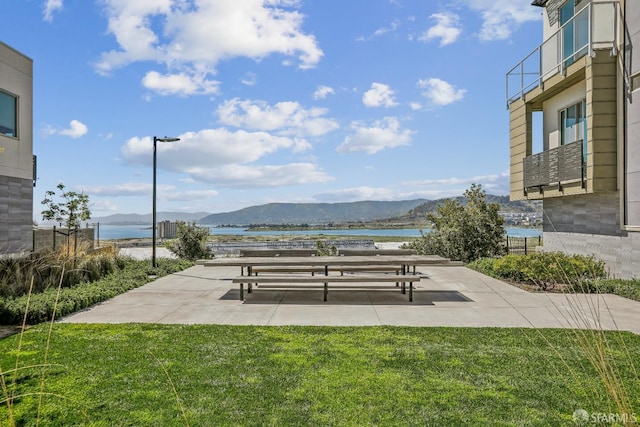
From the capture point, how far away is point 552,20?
45.8ft

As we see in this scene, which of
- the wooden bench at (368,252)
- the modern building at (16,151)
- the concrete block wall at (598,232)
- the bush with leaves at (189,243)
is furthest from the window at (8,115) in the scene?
the concrete block wall at (598,232)

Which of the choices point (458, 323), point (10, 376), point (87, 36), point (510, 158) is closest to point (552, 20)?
point (510, 158)

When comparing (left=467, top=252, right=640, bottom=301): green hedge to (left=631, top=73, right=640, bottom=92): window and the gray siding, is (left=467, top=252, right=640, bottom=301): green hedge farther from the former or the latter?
(left=631, top=73, right=640, bottom=92): window

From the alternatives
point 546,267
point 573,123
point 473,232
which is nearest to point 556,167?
point 573,123

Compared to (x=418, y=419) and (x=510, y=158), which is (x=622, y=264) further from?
(x=418, y=419)

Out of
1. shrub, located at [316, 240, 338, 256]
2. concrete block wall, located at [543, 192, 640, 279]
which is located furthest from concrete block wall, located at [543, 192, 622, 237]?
shrub, located at [316, 240, 338, 256]

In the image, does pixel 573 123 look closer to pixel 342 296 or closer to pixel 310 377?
pixel 342 296

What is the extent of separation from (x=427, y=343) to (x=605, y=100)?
904 centimetres

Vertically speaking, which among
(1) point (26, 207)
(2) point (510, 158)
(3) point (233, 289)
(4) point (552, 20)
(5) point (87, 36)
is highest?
(4) point (552, 20)

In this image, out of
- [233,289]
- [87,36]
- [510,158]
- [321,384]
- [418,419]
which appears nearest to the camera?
[418,419]

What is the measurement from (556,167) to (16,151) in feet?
57.9

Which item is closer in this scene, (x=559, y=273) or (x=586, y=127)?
(x=559, y=273)

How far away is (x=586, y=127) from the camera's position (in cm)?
1086

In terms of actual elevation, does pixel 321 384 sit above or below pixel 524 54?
below
